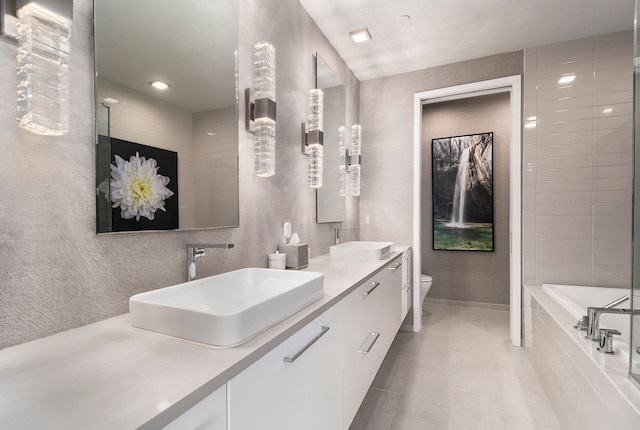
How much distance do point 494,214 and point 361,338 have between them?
3.14 metres

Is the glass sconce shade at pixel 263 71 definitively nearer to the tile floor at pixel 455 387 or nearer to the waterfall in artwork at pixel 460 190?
the tile floor at pixel 455 387

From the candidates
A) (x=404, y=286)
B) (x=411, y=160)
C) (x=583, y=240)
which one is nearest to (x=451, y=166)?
(x=411, y=160)

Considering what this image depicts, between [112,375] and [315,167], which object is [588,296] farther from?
[112,375]

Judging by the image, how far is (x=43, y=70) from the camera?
83 centimetres

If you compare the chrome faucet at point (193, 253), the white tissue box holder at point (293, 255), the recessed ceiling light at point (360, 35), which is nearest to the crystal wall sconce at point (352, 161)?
the recessed ceiling light at point (360, 35)

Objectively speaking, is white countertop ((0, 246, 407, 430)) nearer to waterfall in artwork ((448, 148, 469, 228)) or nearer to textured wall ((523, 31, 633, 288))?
textured wall ((523, 31, 633, 288))

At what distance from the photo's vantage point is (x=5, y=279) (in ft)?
2.54

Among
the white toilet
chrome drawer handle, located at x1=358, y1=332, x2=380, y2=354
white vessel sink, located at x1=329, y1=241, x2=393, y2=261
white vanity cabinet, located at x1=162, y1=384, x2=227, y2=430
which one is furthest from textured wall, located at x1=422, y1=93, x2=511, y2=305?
white vanity cabinet, located at x1=162, y1=384, x2=227, y2=430

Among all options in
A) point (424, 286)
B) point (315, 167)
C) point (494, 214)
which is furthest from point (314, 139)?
point (494, 214)

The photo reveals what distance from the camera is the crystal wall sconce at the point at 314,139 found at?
2.27 m

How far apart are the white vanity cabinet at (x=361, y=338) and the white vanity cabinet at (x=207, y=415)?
28.9 inches

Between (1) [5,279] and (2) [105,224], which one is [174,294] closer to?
(2) [105,224]

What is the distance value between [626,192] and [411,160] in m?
1.75

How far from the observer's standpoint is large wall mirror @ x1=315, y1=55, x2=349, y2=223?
101 inches
